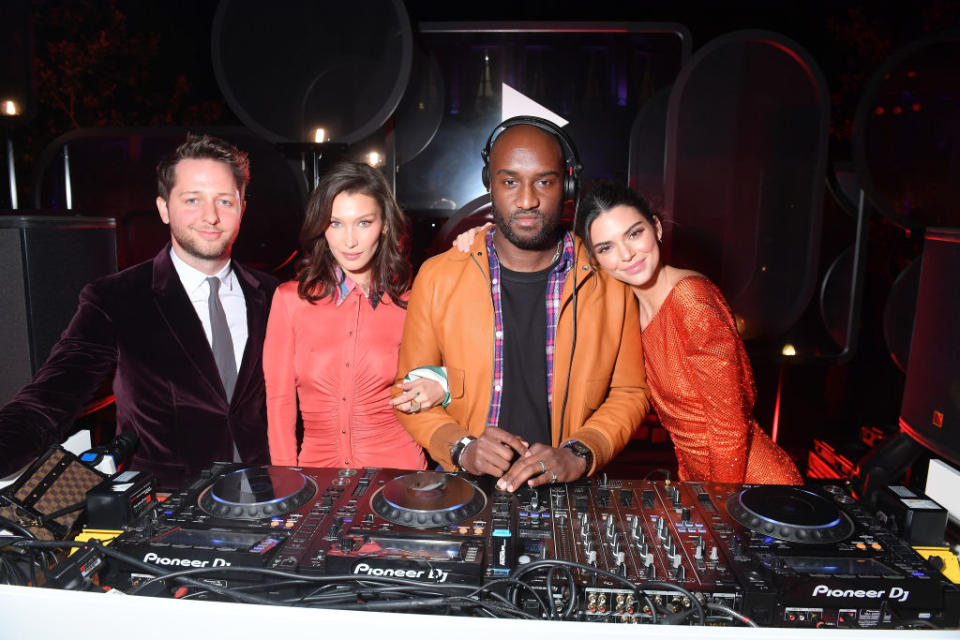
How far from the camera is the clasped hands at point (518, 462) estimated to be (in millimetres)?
1365

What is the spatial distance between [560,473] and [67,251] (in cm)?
197

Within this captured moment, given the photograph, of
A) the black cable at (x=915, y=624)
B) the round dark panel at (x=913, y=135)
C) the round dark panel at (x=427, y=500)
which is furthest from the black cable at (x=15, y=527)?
the round dark panel at (x=913, y=135)

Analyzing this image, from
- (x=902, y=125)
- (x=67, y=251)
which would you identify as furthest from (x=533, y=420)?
(x=902, y=125)

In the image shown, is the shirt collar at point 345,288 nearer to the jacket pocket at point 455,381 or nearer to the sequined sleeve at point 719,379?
the jacket pocket at point 455,381

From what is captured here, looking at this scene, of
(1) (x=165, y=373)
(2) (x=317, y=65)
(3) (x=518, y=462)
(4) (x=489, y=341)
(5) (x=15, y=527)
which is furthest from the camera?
(2) (x=317, y=65)

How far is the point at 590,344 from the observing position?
2.01m

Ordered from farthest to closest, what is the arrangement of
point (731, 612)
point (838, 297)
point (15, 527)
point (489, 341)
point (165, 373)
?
point (838, 297) → point (165, 373) → point (489, 341) → point (15, 527) → point (731, 612)

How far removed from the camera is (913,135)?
3004 millimetres

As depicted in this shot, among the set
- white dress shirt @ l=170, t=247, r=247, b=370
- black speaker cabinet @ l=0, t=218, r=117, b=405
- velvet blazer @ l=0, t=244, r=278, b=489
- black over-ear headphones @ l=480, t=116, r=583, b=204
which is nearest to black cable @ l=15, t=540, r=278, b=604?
velvet blazer @ l=0, t=244, r=278, b=489

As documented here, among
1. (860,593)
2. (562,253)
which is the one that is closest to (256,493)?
(860,593)

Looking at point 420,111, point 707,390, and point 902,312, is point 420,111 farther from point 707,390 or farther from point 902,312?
point 902,312

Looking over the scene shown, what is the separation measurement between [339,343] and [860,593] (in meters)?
1.70

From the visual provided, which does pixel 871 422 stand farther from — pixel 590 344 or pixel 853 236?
pixel 590 344

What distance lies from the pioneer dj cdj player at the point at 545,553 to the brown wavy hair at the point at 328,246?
104 centimetres
